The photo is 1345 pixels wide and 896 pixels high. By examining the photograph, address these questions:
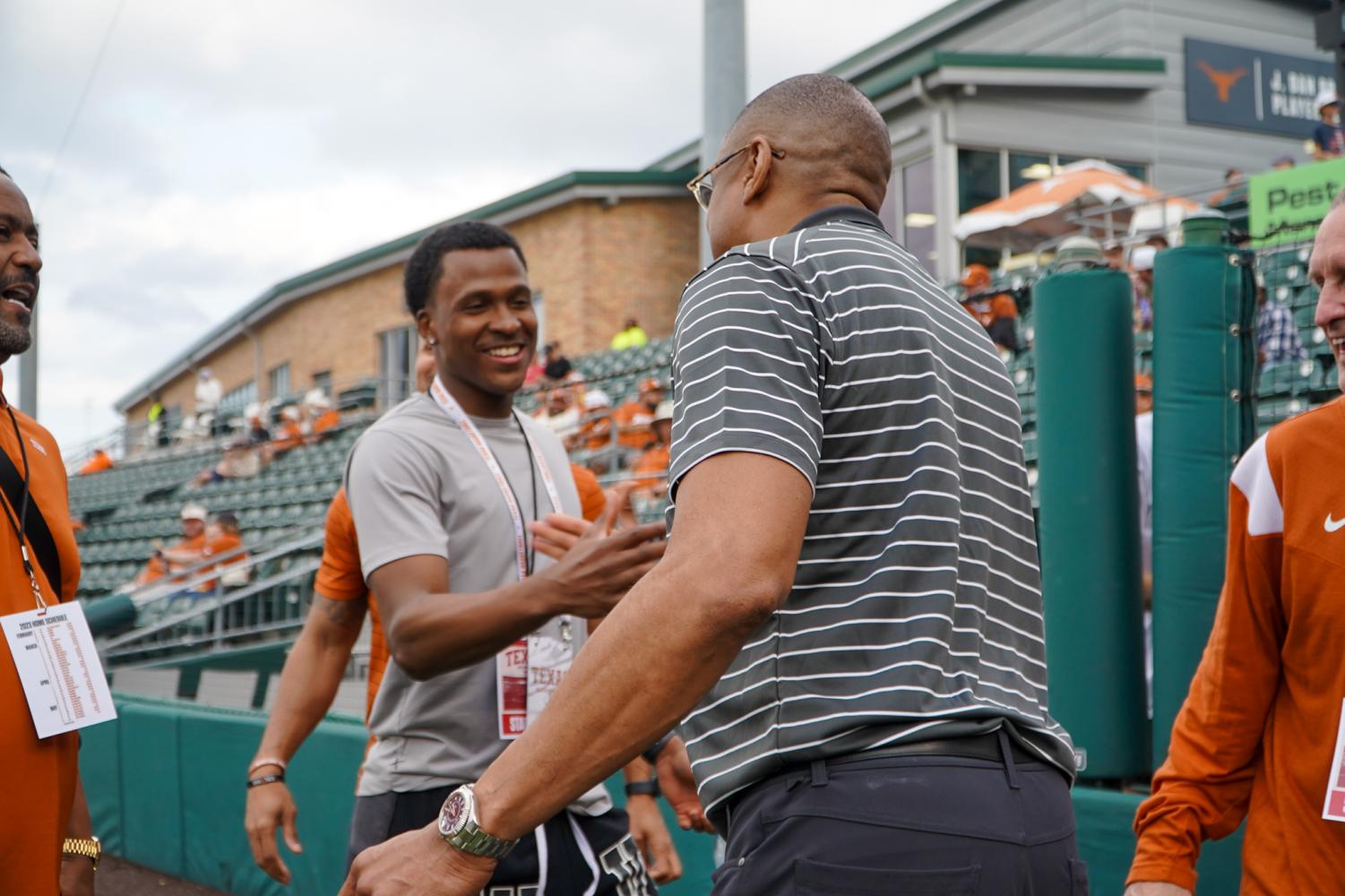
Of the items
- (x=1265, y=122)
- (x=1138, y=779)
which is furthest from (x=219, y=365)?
(x=1138, y=779)

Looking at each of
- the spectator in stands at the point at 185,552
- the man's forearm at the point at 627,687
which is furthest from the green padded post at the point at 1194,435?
the spectator in stands at the point at 185,552

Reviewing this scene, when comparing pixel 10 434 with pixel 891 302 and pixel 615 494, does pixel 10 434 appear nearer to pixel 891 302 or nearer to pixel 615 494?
pixel 615 494

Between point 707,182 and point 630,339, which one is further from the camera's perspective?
point 630,339

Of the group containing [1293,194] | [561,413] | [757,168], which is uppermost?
[1293,194]

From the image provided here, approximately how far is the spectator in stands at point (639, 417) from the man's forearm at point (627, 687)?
391 inches

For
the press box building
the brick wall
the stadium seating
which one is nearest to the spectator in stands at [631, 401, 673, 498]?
the stadium seating

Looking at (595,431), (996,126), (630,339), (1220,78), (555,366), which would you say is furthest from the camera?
(1220,78)

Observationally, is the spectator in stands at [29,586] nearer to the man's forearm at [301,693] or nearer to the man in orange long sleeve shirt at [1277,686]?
the man's forearm at [301,693]

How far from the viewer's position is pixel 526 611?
98.0 inches

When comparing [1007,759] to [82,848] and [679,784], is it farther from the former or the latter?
[82,848]

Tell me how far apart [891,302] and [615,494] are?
86cm

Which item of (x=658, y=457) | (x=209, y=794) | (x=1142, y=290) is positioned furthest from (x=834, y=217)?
(x=1142, y=290)

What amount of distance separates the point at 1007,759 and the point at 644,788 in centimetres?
151

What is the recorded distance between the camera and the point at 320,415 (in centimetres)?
2223
